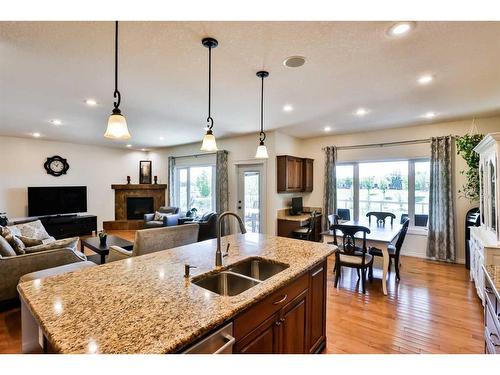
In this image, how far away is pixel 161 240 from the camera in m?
3.06

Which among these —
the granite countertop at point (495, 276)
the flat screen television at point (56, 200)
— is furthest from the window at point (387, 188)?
the flat screen television at point (56, 200)

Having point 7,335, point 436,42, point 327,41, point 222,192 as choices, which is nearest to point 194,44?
point 327,41

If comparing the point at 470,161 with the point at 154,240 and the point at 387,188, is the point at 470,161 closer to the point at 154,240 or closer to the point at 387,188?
the point at 387,188

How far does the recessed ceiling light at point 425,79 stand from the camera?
2.76m

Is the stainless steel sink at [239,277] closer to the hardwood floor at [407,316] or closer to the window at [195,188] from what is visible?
the hardwood floor at [407,316]

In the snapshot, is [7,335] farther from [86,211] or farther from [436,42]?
[86,211]

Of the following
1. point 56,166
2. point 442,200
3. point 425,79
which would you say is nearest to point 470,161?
point 442,200

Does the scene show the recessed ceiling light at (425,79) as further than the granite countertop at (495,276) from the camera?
Yes

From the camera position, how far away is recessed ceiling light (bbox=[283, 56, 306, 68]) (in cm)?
236

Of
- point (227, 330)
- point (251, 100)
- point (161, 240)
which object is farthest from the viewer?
point (251, 100)

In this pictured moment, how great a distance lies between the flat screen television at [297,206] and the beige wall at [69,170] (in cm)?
526

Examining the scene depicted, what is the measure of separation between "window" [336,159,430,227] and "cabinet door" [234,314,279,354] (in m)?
4.42

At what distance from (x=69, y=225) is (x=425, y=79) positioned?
8.03m
